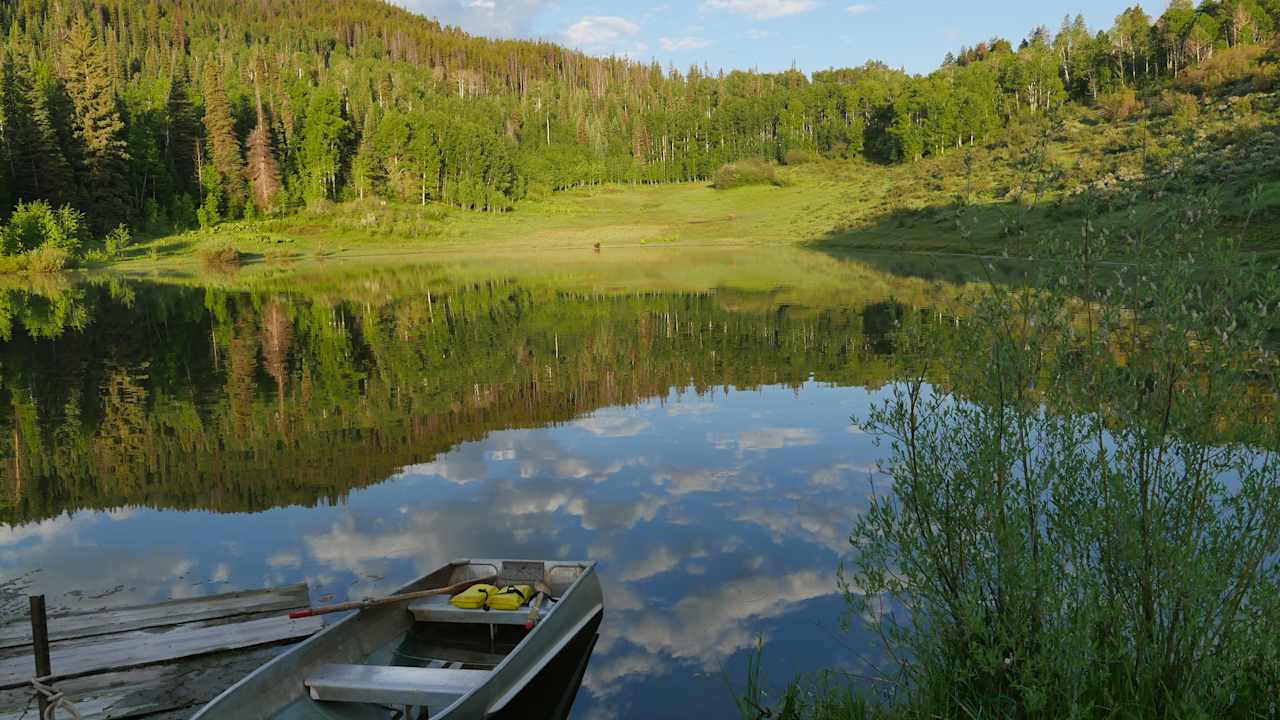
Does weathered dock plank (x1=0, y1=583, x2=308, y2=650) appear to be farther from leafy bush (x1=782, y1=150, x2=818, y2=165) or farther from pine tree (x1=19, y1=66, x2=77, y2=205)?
leafy bush (x1=782, y1=150, x2=818, y2=165)

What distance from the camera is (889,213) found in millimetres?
76500

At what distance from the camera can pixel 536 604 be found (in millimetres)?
8617

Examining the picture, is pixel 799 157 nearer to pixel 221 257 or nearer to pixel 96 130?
pixel 221 257

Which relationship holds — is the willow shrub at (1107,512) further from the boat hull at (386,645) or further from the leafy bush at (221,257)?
the leafy bush at (221,257)

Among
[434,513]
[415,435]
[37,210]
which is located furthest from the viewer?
[37,210]

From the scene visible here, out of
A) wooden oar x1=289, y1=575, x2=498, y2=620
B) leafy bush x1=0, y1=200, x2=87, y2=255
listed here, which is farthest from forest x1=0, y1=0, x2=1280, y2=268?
wooden oar x1=289, y1=575, x2=498, y2=620

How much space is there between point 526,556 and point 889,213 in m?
71.3

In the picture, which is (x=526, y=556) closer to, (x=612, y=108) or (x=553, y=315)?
(x=553, y=315)

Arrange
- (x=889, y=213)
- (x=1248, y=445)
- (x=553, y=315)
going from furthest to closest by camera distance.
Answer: (x=889, y=213) → (x=553, y=315) → (x=1248, y=445)

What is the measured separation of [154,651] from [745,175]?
116781mm

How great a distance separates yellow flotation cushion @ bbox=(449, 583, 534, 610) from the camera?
8547mm

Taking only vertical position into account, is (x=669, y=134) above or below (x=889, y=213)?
above

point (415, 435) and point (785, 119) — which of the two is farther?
point (785, 119)

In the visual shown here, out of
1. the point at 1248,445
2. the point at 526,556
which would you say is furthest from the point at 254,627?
the point at 1248,445
